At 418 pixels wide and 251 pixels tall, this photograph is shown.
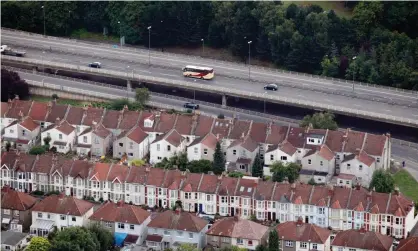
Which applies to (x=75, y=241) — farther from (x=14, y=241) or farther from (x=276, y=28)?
(x=276, y=28)

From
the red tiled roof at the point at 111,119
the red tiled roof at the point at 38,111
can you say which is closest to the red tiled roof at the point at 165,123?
the red tiled roof at the point at 111,119

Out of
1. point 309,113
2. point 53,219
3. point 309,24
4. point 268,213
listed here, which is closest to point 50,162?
point 53,219

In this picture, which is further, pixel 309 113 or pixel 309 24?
pixel 309 24

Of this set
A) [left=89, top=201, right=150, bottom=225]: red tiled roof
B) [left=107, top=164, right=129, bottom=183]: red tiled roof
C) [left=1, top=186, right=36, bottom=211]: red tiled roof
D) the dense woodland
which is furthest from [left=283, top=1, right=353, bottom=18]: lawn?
[left=1, top=186, right=36, bottom=211]: red tiled roof

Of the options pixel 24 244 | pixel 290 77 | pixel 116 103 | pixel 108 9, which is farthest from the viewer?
pixel 108 9

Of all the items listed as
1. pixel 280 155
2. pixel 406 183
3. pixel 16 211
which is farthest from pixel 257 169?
pixel 16 211

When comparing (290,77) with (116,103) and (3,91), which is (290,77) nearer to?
(116,103)
